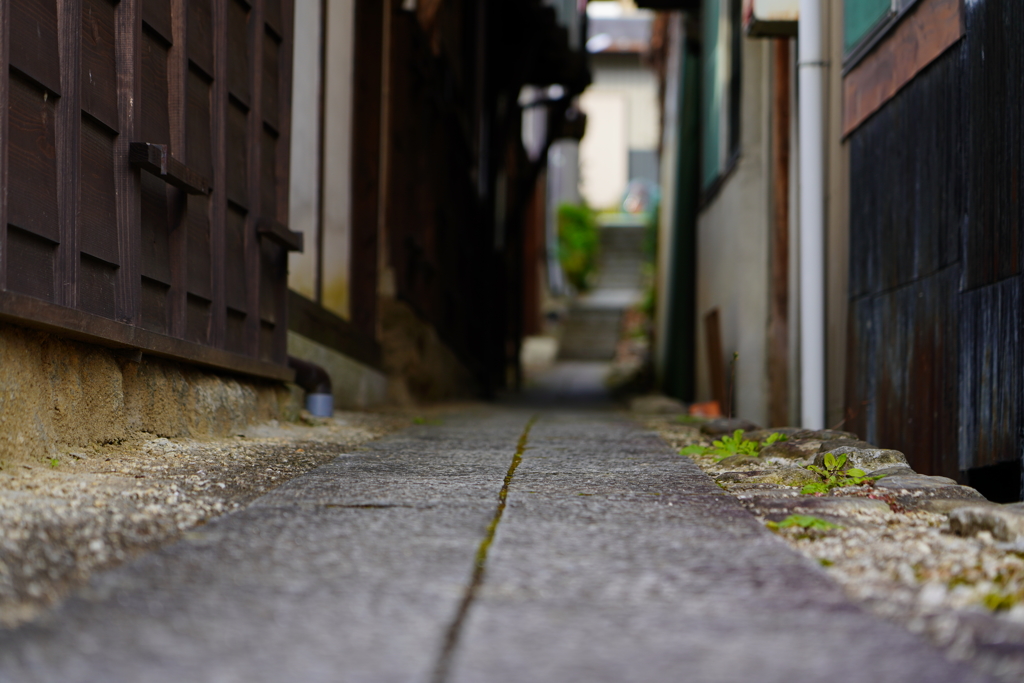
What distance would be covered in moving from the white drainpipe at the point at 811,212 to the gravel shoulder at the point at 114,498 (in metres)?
2.04

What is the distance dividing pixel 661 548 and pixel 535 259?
15509mm

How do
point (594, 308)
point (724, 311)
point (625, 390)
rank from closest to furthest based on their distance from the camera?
1. point (724, 311)
2. point (625, 390)
3. point (594, 308)

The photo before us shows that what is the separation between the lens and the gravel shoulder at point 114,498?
55.2 inches

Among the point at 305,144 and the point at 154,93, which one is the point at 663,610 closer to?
the point at 154,93

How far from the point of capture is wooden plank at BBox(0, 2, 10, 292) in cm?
200

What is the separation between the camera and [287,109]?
388 cm

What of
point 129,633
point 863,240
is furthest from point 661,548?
point 863,240

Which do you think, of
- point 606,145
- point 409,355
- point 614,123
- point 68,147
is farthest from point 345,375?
point 614,123

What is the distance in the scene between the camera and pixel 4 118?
2.01m

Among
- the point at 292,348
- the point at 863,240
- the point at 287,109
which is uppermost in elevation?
the point at 287,109

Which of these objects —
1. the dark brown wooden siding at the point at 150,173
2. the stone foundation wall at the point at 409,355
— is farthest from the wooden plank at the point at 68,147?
the stone foundation wall at the point at 409,355

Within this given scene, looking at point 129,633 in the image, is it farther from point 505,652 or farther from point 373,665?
point 505,652

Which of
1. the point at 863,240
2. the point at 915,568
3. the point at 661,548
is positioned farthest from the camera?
the point at 863,240

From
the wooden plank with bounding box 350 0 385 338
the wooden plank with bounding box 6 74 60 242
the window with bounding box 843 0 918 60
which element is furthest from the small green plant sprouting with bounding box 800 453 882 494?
the wooden plank with bounding box 350 0 385 338
